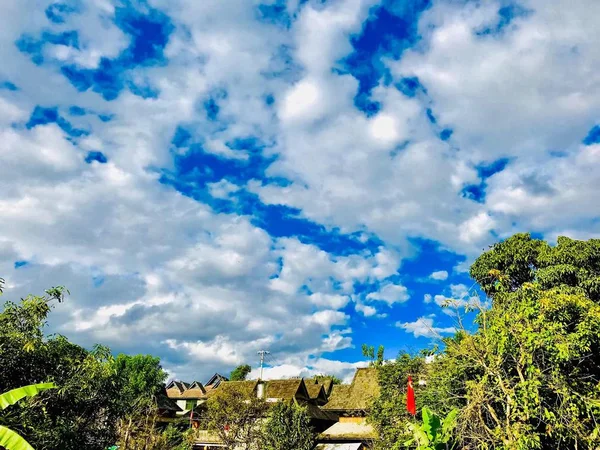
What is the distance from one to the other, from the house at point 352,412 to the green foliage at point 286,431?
18.7 ft

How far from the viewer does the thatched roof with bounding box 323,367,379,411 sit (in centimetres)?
3556

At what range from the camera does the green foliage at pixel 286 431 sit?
24.6m

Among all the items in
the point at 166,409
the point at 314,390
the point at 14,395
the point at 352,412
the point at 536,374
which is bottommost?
the point at 14,395

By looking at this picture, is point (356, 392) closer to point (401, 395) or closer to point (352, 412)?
point (352, 412)

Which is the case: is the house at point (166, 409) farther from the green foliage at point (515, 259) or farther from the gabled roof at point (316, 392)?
the green foliage at point (515, 259)

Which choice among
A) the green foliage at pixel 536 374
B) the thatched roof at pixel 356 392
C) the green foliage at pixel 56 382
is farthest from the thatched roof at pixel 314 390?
the green foliage at pixel 56 382

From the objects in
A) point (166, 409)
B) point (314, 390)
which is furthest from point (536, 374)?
point (166, 409)

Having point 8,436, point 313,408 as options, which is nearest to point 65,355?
point 8,436

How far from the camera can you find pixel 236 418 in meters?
27.8

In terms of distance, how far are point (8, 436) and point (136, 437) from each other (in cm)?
2142

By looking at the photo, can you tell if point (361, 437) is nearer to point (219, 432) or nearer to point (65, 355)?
point (219, 432)

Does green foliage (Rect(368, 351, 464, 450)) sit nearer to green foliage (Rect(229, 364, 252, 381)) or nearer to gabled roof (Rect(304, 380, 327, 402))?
gabled roof (Rect(304, 380, 327, 402))

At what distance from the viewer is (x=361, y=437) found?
3139cm

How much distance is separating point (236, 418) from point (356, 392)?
1217 centimetres
